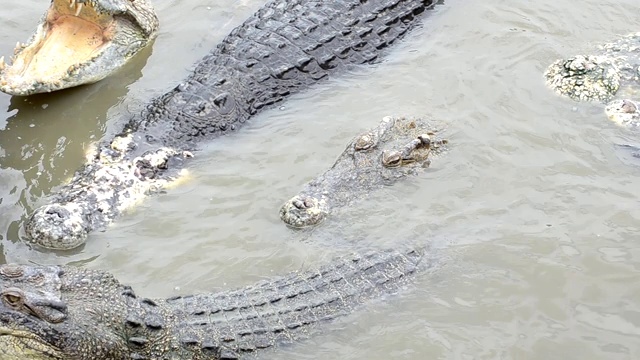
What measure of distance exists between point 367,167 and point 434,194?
617 mm

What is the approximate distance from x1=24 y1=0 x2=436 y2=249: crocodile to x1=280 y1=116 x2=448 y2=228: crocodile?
1140 millimetres

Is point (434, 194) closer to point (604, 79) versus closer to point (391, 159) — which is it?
point (391, 159)

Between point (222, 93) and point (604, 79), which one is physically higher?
point (222, 93)

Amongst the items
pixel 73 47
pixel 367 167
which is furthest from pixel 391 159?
pixel 73 47

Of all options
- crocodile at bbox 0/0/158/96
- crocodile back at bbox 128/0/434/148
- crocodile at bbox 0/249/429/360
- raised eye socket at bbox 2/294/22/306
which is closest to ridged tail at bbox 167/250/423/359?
crocodile at bbox 0/249/429/360

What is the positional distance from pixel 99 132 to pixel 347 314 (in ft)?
10.9

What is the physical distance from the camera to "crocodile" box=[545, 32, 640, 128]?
7.01 meters

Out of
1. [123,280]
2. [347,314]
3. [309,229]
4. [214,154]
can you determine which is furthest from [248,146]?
[347,314]

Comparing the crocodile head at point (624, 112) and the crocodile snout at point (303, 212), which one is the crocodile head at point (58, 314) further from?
the crocodile head at point (624, 112)

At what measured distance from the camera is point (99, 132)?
273 inches

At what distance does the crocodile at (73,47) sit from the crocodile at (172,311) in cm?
285

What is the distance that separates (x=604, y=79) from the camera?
721 cm

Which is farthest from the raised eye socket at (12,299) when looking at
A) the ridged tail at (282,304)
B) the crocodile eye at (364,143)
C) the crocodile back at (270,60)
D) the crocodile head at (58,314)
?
the crocodile eye at (364,143)

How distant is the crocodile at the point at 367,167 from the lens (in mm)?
5965
